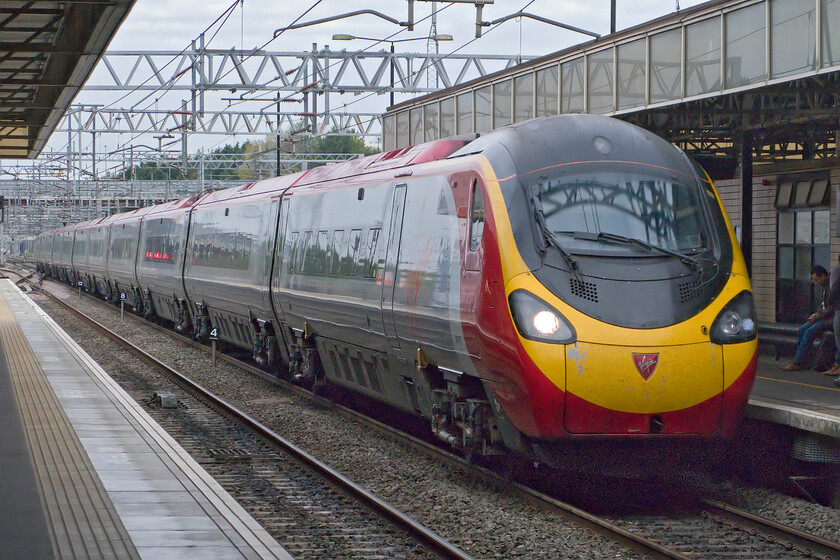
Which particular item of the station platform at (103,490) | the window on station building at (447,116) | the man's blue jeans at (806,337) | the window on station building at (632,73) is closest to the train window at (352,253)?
the station platform at (103,490)

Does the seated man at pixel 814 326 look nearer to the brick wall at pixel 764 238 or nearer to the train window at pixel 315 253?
the brick wall at pixel 764 238

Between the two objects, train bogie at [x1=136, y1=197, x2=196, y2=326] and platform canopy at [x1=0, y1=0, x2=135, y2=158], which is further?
train bogie at [x1=136, y1=197, x2=196, y2=326]

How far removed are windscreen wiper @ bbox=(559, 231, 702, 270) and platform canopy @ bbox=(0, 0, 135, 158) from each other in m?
6.51

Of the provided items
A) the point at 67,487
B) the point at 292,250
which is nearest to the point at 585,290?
the point at 67,487

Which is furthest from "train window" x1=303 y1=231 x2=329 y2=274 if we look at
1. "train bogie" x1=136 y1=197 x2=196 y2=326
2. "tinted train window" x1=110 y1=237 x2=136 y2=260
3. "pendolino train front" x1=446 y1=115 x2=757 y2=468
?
"tinted train window" x1=110 y1=237 x2=136 y2=260

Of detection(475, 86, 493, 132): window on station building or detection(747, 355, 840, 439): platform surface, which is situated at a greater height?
detection(475, 86, 493, 132): window on station building

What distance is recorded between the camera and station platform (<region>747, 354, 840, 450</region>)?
9469 millimetres

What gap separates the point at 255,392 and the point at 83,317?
59.2ft

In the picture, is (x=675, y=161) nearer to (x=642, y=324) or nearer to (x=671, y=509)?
(x=642, y=324)

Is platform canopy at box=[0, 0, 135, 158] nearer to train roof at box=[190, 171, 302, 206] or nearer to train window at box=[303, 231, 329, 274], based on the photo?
train roof at box=[190, 171, 302, 206]

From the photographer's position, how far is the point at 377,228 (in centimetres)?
1197

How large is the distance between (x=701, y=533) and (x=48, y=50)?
1180 cm

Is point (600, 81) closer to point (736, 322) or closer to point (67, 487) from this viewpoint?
point (736, 322)

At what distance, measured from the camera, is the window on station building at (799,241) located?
16.1 meters
